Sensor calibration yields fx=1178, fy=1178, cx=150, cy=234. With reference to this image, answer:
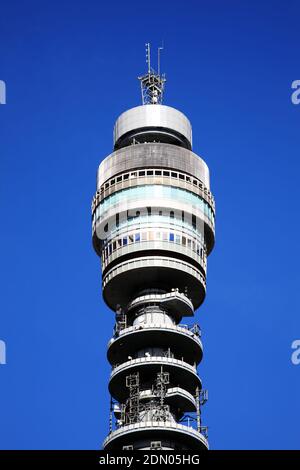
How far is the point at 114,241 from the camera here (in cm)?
14288

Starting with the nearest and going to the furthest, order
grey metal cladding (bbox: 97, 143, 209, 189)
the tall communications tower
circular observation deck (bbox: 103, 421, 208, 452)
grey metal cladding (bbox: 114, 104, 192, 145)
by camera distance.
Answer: circular observation deck (bbox: 103, 421, 208, 452)
the tall communications tower
grey metal cladding (bbox: 97, 143, 209, 189)
grey metal cladding (bbox: 114, 104, 192, 145)

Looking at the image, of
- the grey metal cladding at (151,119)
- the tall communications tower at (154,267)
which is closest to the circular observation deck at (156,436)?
the tall communications tower at (154,267)

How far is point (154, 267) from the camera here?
138 metres

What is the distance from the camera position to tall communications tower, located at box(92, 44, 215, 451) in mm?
130625

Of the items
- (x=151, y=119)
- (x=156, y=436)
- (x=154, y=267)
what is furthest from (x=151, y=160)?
(x=156, y=436)

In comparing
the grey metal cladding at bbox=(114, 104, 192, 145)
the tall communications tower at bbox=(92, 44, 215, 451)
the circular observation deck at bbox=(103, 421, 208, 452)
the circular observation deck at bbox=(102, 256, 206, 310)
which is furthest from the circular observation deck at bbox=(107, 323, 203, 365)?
the grey metal cladding at bbox=(114, 104, 192, 145)

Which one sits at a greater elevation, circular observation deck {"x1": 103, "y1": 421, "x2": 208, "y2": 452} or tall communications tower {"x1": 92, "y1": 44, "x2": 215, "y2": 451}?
tall communications tower {"x1": 92, "y1": 44, "x2": 215, "y2": 451}

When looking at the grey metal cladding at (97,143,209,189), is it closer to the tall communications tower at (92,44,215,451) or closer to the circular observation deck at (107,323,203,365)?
the tall communications tower at (92,44,215,451)

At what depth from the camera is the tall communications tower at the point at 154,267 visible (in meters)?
131

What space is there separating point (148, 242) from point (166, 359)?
50.1ft

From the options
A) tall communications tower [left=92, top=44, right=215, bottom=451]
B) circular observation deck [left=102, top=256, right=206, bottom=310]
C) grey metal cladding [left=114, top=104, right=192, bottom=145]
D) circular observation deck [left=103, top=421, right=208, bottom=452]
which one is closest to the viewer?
circular observation deck [left=103, top=421, right=208, bottom=452]
